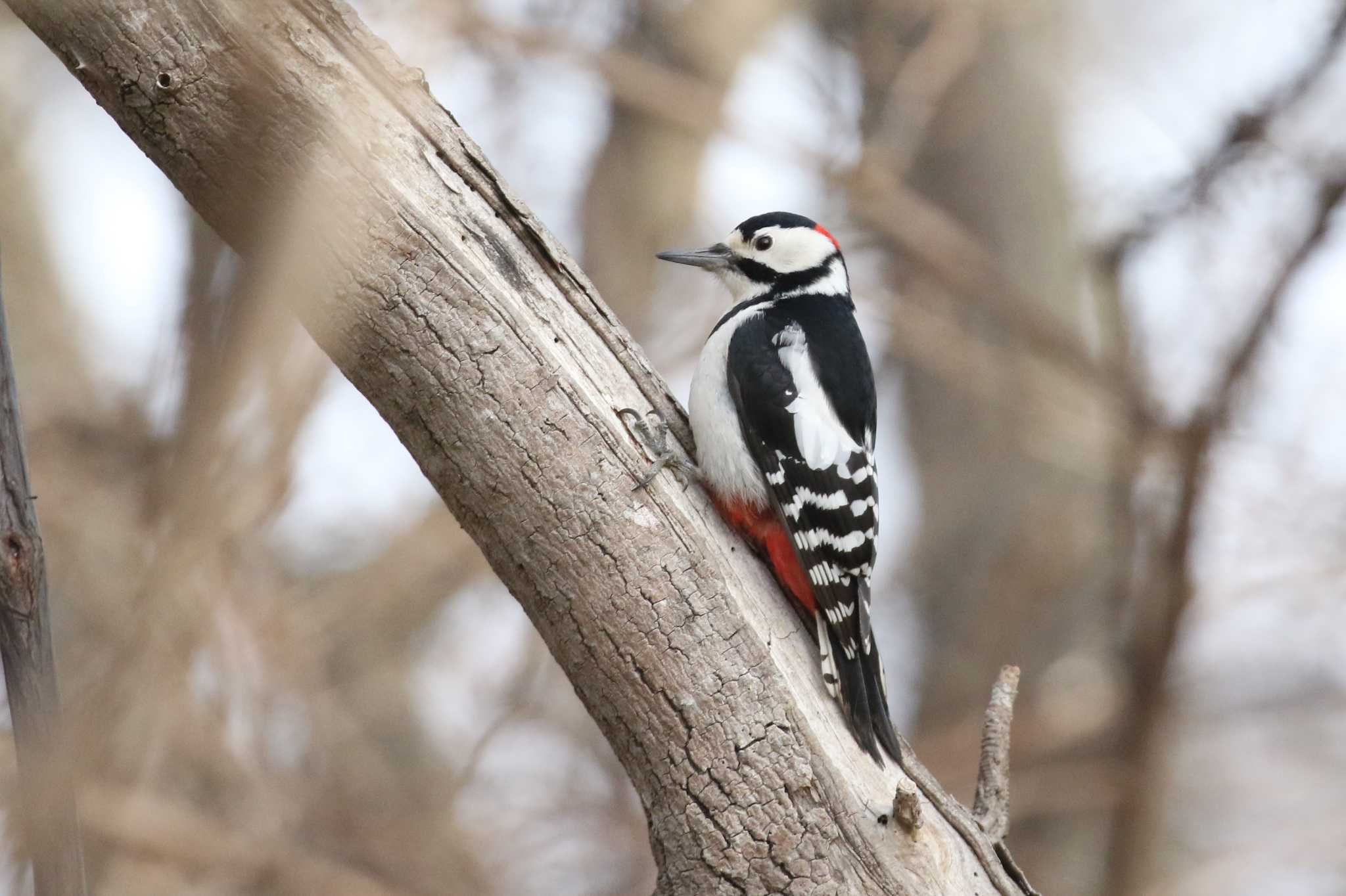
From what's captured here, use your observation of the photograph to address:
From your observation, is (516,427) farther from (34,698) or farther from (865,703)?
(34,698)

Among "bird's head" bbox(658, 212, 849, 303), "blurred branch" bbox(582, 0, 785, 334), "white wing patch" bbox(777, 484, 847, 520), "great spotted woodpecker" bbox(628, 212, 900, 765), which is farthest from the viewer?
"blurred branch" bbox(582, 0, 785, 334)

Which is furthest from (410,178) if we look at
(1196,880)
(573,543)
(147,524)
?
(1196,880)

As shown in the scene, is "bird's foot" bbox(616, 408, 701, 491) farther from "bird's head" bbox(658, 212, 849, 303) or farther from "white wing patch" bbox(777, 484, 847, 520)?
"bird's head" bbox(658, 212, 849, 303)

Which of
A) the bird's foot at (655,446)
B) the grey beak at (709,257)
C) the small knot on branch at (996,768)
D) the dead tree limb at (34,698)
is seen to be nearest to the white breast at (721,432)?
the bird's foot at (655,446)

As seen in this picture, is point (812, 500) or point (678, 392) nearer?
point (812, 500)

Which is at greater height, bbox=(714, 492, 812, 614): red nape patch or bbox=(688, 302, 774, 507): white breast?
bbox=(688, 302, 774, 507): white breast

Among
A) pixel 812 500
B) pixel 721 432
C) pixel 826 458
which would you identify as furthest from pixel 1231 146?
pixel 721 432

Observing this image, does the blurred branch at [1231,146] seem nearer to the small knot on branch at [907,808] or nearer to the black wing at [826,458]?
the black wing at [826,458]

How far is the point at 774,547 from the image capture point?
312cm

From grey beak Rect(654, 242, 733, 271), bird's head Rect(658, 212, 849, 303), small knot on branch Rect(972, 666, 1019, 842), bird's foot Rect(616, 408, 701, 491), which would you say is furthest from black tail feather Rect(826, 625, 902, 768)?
grey beak Rect(654, 242, 733, 271)

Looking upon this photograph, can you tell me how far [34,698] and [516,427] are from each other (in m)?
1.13

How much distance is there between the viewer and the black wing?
2996 millimetres

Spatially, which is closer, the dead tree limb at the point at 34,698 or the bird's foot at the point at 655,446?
the dead tree limb at the point at 34,698

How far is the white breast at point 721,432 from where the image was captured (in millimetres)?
3186
